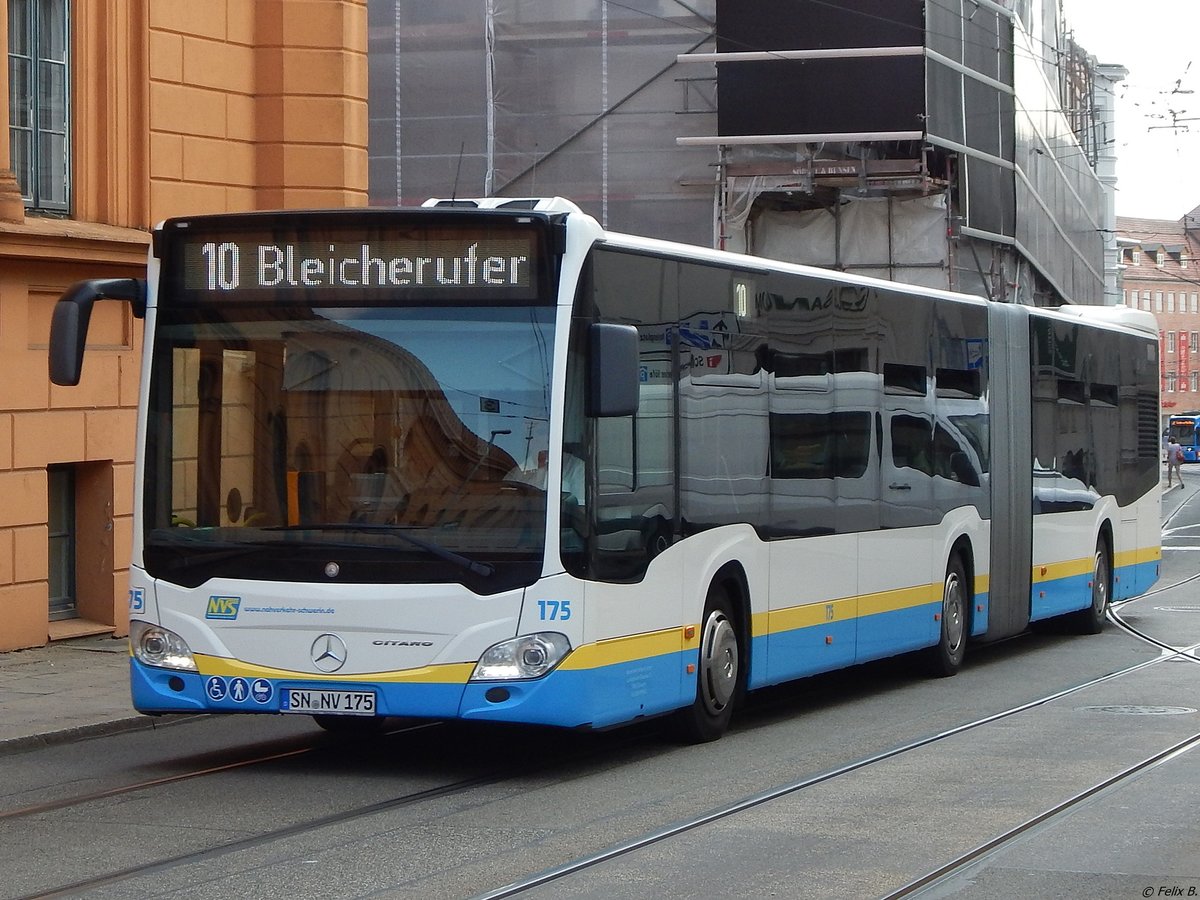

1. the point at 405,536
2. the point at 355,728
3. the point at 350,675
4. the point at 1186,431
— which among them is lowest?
the point at 355,728

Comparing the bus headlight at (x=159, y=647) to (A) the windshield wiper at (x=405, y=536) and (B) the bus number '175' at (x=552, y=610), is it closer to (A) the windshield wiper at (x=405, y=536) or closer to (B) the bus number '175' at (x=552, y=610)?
(A) the windshield wiper at (x=405, y=536)

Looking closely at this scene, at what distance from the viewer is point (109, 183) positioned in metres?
16.7

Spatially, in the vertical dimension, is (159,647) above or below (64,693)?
above

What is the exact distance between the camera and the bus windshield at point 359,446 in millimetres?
9344

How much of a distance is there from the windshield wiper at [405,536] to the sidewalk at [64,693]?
2.63m

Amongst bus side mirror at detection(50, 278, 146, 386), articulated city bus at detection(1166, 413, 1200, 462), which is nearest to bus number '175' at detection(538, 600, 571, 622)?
bus side mirror at detection(50, 278, 146, 386)

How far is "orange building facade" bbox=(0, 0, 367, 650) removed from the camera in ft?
51.4

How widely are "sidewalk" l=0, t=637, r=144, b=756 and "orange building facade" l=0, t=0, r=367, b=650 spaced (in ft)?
1.36

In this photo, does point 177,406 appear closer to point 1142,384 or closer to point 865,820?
point 865,820

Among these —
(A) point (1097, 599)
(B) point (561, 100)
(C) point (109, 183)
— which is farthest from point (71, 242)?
(B) point (561, 100)

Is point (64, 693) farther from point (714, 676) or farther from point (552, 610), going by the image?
A: point (552, 610)

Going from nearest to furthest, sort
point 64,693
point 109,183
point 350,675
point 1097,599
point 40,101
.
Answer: point 350,675
point 64,693
point 40,101
point 109,183
point 1097,599

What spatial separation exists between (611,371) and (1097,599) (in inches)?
438

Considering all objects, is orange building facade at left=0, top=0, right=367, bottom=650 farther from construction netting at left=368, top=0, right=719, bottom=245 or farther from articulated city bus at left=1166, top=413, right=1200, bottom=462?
articulated city bus at left=1166, top=413, right=1200, bottom=462
